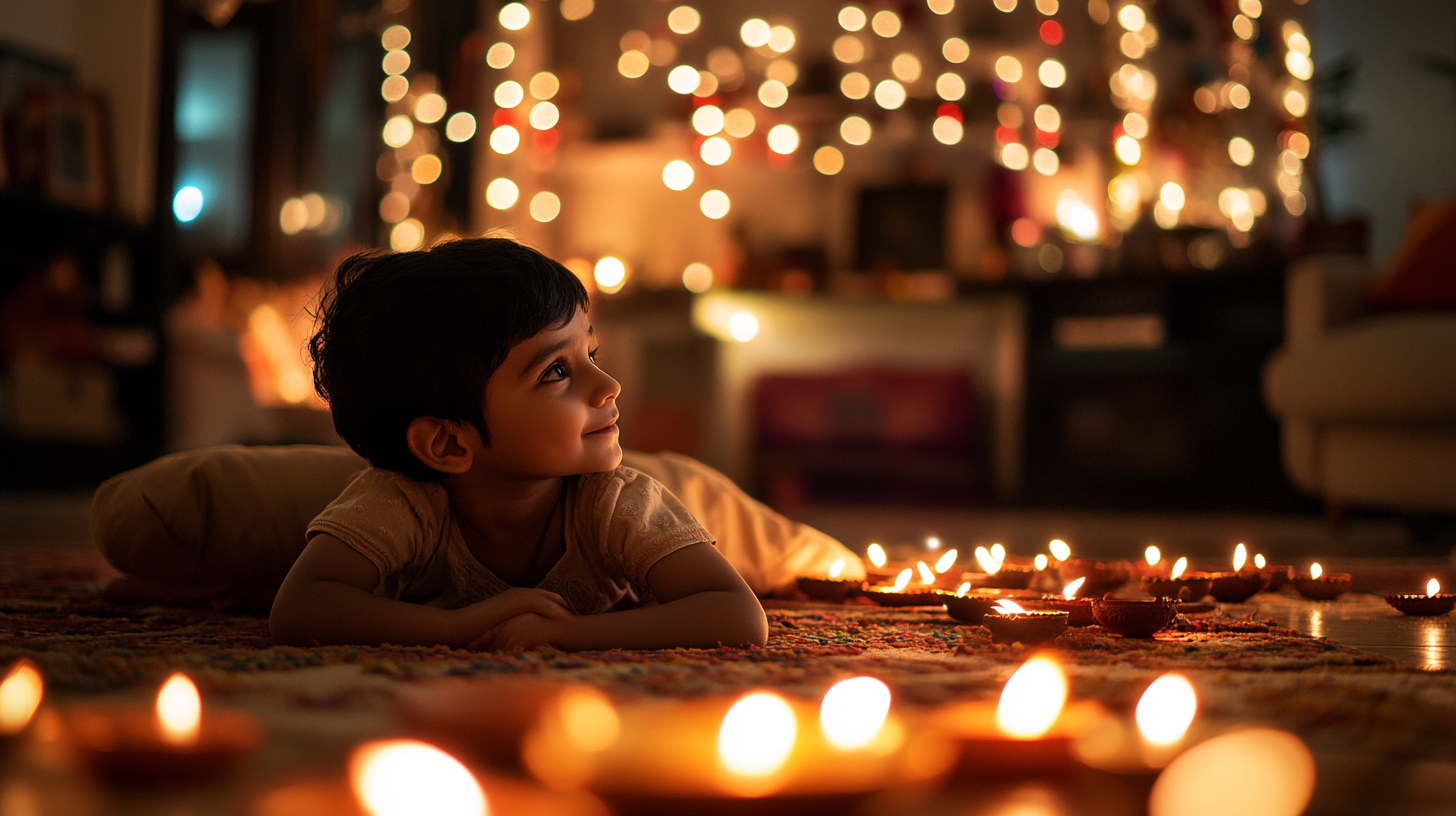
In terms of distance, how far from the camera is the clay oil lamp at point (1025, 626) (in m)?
0.99

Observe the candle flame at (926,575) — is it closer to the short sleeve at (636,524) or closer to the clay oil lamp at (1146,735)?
the short sleeve at (636,524)

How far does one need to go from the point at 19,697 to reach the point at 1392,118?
19.3ft

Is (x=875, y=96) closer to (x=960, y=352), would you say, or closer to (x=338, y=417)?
(x=960, y=352)

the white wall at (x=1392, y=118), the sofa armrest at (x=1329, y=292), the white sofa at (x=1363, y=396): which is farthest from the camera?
the white wall at (x=1392, y=118)

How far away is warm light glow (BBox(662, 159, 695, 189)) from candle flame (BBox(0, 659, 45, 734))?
4.84 meters

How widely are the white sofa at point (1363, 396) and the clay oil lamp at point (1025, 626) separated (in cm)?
184

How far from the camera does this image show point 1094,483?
456cm

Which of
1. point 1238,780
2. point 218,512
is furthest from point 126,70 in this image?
point 1238,780

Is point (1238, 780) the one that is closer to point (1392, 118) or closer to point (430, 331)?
point (430, 331)

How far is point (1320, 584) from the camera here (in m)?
1.43

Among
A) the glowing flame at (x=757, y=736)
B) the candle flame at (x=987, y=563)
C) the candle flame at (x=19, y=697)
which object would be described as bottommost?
the candle flame at (x=987, y=563)

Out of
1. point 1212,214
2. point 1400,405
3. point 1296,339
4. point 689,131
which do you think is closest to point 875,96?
point 689,131

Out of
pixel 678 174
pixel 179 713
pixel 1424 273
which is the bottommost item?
pixel 179 713

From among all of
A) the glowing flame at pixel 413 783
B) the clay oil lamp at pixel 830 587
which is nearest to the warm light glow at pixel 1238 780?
the glowing flame at pixel 413 783
